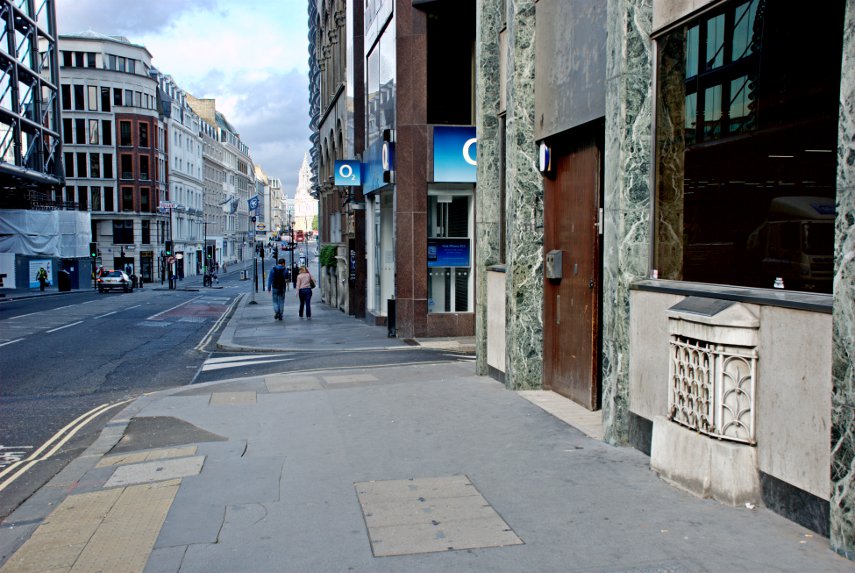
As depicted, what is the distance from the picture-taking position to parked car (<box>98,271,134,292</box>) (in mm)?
53906

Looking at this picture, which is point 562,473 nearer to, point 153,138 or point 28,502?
point 28,502

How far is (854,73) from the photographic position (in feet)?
13.2

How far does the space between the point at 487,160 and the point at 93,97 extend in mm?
81145

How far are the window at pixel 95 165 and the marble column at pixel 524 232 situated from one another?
81.6m

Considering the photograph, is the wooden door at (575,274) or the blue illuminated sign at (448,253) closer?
the wooden door at (575,274)

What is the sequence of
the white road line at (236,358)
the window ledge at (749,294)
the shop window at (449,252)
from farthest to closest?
the shop window at (449,252) → the white road line at (236,358) → the window ledge at (749,294)

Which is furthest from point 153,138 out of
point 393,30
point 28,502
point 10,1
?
point 28,502

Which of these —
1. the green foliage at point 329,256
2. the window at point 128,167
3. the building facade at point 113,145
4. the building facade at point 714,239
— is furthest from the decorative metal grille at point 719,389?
the window at point 128,167

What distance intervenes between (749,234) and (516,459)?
266 centimetres

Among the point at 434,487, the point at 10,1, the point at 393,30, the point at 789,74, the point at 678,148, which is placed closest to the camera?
the point at 789,74

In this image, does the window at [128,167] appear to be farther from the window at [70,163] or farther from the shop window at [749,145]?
the shop window at [749,145]

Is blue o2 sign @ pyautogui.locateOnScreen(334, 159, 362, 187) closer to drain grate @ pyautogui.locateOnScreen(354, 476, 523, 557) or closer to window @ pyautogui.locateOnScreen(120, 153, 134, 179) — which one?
drain grate @ pyautogui.locateOnScreen(354, 476, 523, 557)

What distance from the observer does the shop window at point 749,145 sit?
15.2 ft

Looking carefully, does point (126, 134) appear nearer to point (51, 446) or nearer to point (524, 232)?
point (51, 446)
